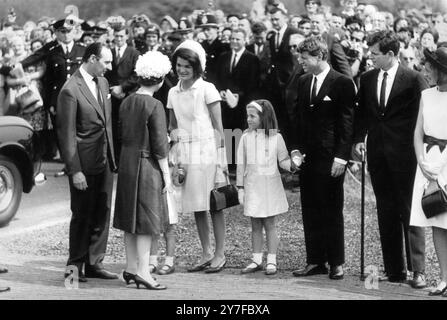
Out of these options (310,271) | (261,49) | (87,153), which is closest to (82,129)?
(87,153)

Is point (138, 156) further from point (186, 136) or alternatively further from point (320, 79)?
point (320, 79)

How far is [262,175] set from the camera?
9.07 meters

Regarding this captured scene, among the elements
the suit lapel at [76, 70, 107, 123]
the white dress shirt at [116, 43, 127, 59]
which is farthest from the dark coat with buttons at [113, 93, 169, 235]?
the white dress shirt at [116, 43, 127, 59]

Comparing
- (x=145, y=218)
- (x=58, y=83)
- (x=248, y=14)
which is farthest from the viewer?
(x=248, y=14)

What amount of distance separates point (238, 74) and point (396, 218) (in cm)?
500

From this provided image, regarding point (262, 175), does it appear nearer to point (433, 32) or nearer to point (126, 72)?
point (126, 72)

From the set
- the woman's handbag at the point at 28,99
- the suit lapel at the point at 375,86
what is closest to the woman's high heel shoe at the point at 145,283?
the suit lapel at the point at 375,86

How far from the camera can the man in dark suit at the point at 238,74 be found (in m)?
13.0

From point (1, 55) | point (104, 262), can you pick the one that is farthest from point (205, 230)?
point (1, 55)

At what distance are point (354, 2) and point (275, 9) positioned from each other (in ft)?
5.24

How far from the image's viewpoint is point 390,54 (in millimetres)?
8398

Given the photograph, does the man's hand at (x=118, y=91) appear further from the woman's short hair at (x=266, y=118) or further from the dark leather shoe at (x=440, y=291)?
the dark leather shoe at (x=440, y=291)

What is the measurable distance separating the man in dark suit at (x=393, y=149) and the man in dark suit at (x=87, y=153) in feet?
Result: 7.57

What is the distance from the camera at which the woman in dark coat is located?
8.02m
